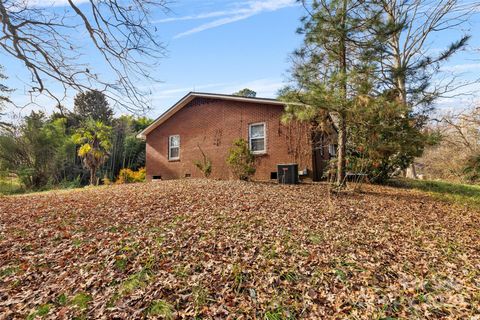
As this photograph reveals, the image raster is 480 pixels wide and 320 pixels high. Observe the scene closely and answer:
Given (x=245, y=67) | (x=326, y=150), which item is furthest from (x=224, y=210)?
(x=326, y=150)

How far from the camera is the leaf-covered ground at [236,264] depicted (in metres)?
2.72

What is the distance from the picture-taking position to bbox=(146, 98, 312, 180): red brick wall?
1130cm

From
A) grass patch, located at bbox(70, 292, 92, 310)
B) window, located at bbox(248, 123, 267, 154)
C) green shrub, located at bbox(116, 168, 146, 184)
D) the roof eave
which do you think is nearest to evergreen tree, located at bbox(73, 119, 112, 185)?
green shrub, located at bbox(116, 168, 146, 184)

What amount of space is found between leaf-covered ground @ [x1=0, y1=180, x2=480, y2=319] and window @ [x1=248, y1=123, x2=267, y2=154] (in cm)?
598

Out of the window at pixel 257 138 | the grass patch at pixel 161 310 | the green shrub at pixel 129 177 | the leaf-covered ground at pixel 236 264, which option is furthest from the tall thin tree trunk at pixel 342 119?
the green shrub at pixel 129 177

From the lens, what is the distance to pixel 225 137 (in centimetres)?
1276

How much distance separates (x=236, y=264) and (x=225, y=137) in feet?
31.8

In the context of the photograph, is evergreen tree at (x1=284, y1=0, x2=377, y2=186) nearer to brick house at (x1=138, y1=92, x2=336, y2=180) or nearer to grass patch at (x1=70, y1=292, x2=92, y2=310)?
brick house at (x1=138, y1=92, x2=336, y2=180)

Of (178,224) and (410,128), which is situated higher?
(410,128)

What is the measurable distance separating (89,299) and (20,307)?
66 cm

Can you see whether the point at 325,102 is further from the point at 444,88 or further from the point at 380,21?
the point at 444,88

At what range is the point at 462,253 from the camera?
414 centimetres

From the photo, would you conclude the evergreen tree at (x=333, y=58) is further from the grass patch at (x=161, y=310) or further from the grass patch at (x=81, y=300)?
the grass patch at (x=81, y=300)

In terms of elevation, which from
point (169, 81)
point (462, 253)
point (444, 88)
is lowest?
point (462, 253)
